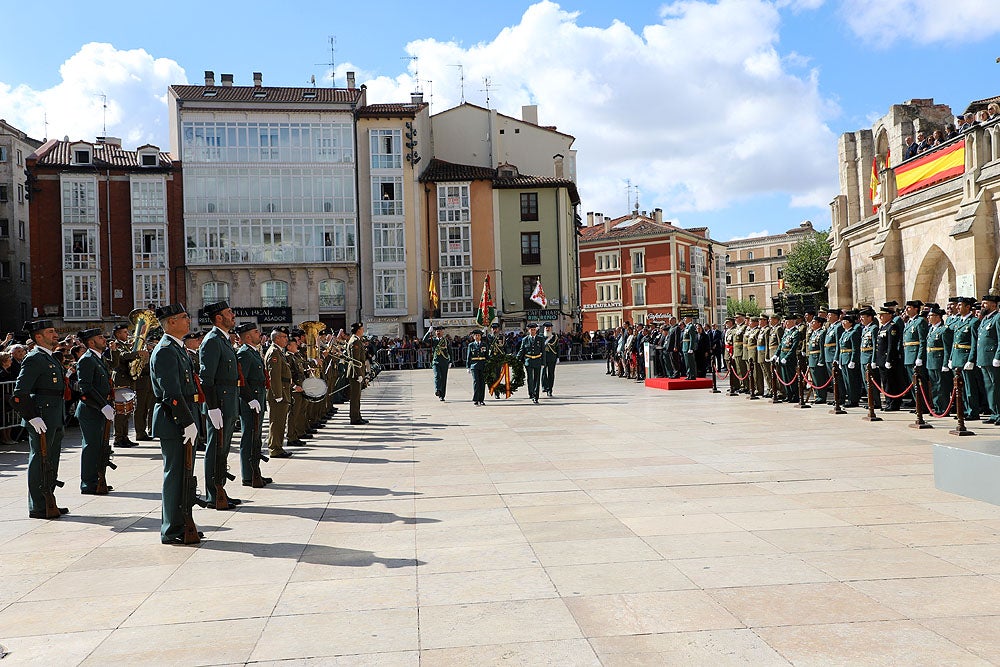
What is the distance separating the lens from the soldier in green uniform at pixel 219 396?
8.27m

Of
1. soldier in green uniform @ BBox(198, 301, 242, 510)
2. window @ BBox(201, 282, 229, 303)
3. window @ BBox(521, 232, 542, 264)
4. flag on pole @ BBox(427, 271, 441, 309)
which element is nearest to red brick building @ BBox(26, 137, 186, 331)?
window @ BBox(201, 282, 229, 303)

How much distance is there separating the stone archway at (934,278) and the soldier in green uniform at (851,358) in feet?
37.8

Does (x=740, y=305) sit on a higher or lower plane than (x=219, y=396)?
higher

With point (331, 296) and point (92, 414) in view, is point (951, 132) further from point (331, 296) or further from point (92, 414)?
point (331, 296)

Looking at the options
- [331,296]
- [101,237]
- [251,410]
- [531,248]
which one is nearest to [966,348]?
[251,410]

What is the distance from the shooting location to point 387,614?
15.9 feet

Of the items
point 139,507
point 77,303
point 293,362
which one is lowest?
point 139,507

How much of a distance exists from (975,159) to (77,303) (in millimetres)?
45865

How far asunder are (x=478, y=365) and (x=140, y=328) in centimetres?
952

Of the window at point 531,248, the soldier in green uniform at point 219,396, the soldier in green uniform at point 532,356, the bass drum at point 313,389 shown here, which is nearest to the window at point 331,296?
the window at point 531,248

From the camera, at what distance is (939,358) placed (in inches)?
546

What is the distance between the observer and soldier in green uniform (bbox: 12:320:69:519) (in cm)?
815

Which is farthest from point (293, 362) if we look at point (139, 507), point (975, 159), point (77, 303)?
point (77, 303)

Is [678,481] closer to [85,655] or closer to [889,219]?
[85,655]
